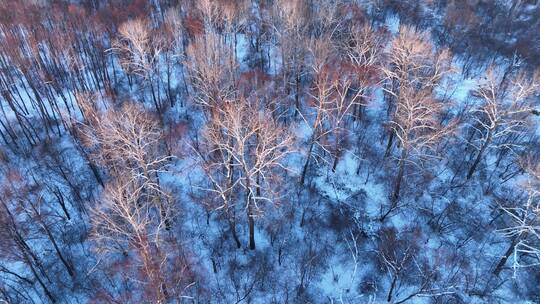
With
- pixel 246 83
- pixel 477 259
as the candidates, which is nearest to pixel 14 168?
pixel 246 83

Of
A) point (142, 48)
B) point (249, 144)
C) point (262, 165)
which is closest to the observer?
point (262, 165)

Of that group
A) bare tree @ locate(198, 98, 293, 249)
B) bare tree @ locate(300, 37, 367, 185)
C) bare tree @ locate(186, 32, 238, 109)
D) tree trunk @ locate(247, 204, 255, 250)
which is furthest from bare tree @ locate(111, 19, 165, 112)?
tree trunk @ locate(247, 204, 255, 250)

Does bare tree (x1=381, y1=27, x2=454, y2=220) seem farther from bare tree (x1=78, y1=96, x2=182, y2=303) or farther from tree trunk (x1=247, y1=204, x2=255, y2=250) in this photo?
bare tree (x1=78, y1=96, x2=182, y2=303)

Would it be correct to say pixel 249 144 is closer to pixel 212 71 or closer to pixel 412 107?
pixel 212 71

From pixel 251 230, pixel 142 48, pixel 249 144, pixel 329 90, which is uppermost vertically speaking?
pixel 142 48

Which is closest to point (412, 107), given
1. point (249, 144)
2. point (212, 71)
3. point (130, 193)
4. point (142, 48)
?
point (249, 144)

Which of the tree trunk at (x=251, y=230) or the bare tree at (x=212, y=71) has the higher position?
the bare tree at (x=212, y=71)

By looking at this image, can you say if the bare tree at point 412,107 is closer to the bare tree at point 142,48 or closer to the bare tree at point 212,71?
the bare tree at point 212,71

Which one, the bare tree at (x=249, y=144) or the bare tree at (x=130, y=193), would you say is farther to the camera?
the bare tree at (x=249, y=144)

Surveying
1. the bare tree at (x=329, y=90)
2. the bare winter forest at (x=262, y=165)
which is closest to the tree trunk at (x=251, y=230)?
the bare winter forest at (x=262, y=165)
